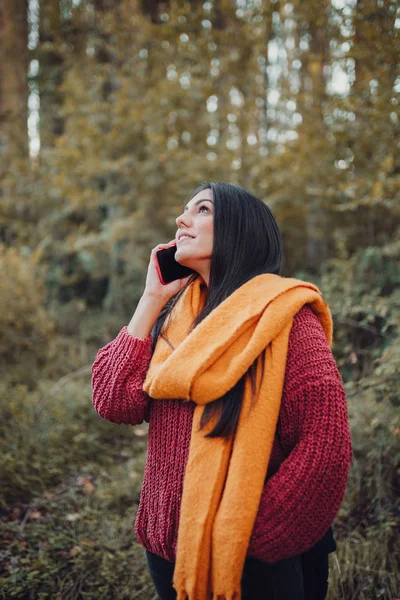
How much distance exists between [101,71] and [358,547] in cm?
763

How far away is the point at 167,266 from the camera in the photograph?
1583 mm

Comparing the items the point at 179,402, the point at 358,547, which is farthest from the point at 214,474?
the point at 358,547

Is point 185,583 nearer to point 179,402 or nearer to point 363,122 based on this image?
point 179,402

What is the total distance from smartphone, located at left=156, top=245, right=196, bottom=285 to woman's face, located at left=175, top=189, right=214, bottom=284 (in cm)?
7

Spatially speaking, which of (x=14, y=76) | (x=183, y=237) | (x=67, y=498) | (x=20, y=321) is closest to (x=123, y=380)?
(x=183, y=237)

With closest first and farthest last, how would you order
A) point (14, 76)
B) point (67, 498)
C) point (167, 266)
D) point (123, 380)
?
point (123, 380), point (167, 266), point (67, 498), point (14, 76)

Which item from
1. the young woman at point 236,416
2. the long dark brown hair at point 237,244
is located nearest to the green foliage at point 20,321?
the young woman at point 236,416

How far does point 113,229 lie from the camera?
6891 millimetres

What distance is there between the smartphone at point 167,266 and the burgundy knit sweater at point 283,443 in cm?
24

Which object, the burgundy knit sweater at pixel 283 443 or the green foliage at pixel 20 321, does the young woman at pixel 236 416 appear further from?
the green foliage at pixel 20 321

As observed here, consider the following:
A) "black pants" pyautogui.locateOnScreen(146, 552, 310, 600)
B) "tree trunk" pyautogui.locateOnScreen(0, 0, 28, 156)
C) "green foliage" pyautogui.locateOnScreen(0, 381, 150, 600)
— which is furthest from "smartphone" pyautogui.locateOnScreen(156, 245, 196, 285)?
"tree trunk" pyautogui.locateOnScreen(0, 0, 28, 156)

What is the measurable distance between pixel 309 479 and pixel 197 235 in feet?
2.58

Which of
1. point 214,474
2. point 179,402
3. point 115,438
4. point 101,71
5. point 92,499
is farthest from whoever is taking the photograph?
point 101,71

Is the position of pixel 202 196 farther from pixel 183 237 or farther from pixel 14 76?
A: pixel 14 76
